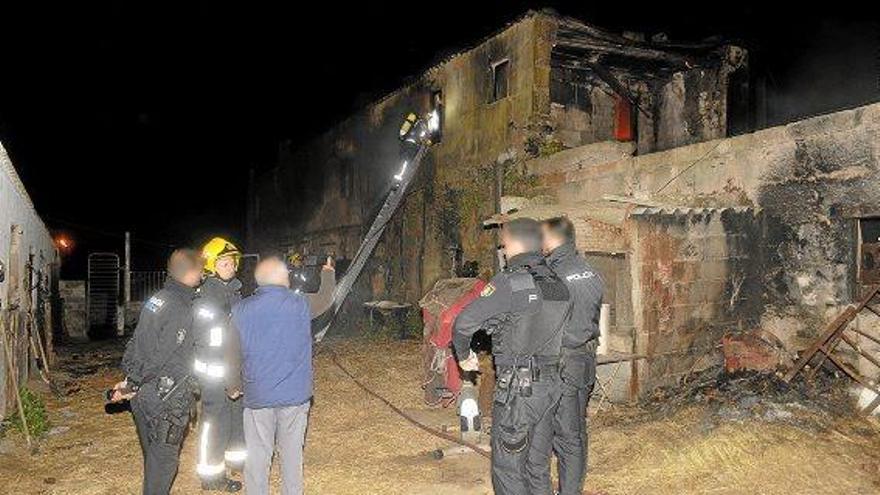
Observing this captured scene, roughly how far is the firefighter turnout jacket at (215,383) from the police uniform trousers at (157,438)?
0.45 metres

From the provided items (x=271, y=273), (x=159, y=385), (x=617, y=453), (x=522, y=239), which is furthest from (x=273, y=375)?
(x=617, y=453)

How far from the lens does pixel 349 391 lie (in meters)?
9.10

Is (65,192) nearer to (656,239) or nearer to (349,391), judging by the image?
(349,391)

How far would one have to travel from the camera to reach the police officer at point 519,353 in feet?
13.1

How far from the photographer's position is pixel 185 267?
439 centimetres

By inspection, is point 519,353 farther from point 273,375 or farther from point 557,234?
point 273,375

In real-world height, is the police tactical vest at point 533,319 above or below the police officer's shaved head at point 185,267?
below

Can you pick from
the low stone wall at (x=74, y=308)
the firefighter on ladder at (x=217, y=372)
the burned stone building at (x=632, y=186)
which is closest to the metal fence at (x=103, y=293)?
the low stone wall at (x=74, y=308)

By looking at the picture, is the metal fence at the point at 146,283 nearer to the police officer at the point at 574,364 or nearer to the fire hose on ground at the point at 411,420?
the fire hose on ground at the point at 411,420

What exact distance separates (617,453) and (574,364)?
1931 millimetres

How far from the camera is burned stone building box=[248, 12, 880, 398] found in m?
7.44

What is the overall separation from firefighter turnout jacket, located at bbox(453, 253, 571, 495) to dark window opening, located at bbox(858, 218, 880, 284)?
17.0 feet

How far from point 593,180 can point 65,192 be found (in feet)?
134

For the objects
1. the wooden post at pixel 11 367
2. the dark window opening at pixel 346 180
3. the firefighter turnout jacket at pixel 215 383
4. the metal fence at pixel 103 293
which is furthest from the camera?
the dark window opening at pixel 346 180
